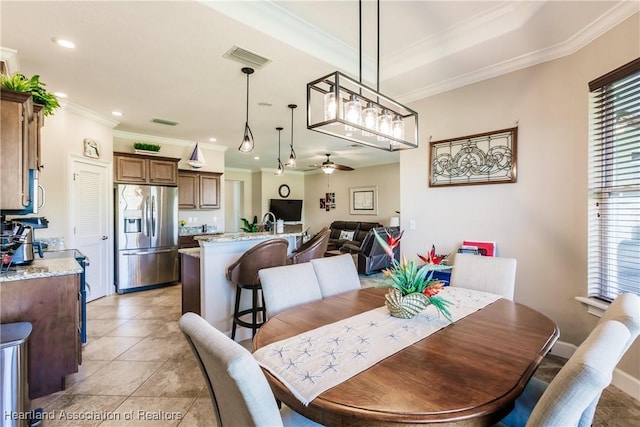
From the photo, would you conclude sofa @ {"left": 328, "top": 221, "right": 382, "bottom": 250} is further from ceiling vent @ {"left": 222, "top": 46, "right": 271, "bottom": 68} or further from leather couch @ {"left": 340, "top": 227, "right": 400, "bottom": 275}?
ceiling vent @ {"left": 222, "top": 46, "right": 271, "bottom": 68}

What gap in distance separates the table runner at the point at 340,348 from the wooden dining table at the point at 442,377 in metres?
0.03

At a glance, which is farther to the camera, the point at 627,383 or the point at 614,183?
the point at 614,183

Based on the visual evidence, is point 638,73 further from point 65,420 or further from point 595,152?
point 65,420

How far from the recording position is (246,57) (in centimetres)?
269

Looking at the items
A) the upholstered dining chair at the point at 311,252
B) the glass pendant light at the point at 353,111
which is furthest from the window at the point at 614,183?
the upholstered dining chair at the point at 311,252

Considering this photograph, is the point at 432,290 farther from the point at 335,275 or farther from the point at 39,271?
the point at 39,271

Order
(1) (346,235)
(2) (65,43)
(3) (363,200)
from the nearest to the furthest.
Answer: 1. (2) (65,43)
2. (1) (346,235)
3. (3) (363,200)

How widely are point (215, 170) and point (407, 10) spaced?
496 cm

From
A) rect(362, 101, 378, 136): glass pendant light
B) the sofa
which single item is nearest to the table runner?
rect(362, 101, 378, 136): glass pendant light

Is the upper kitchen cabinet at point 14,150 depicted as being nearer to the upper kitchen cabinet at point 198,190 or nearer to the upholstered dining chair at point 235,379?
the upholstered dining chair at point 235,379

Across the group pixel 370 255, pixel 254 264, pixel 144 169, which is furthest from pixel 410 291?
pixel 144 169

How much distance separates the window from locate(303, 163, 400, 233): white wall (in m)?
5.52

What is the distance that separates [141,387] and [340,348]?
6.21 feet

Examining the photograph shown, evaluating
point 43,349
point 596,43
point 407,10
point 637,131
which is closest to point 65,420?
point 43,349
